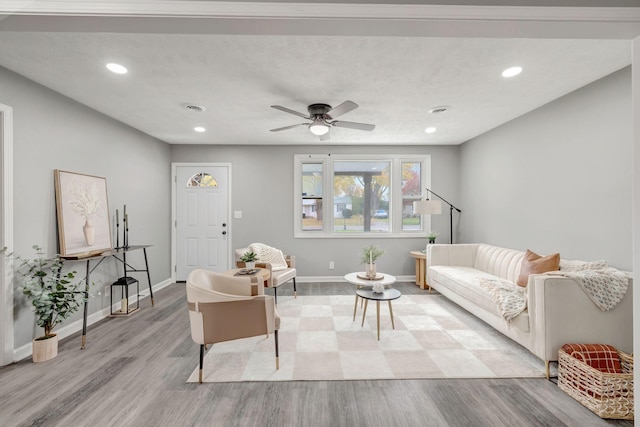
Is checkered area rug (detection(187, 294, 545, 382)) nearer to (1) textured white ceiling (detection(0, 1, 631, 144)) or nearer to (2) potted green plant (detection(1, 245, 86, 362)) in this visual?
(2) potted green plant (detection(1, 245, 86, 362))

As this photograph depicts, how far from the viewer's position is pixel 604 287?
2.21m

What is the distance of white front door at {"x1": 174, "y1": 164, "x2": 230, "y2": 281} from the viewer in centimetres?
512

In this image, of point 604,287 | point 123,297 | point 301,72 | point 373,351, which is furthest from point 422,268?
point 123,297

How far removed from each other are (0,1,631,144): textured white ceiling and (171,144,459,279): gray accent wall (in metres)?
1.41

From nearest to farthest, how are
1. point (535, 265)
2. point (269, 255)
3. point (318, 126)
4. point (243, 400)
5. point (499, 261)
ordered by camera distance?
point (243, 400), point (535, 265), point (318, 126), point (499, 261), point (269, 255)

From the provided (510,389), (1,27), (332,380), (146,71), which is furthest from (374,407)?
(146,71)

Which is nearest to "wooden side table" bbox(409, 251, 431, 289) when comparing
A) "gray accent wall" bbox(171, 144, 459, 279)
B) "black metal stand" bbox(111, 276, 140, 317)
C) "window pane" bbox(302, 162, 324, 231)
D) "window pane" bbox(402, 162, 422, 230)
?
"gray accent wall" bbox(171, 144, 459, 279)

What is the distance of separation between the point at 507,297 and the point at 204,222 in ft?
15.3

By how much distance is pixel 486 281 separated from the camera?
3064 millimetres

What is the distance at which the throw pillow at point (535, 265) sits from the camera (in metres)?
2.83

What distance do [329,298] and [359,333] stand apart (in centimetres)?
125

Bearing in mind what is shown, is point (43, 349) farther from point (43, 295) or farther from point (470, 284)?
point (470, 284)

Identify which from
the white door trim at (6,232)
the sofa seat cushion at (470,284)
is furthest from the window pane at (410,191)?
the white door trim at (6,232)

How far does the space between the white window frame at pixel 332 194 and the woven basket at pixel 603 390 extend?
3.36m
